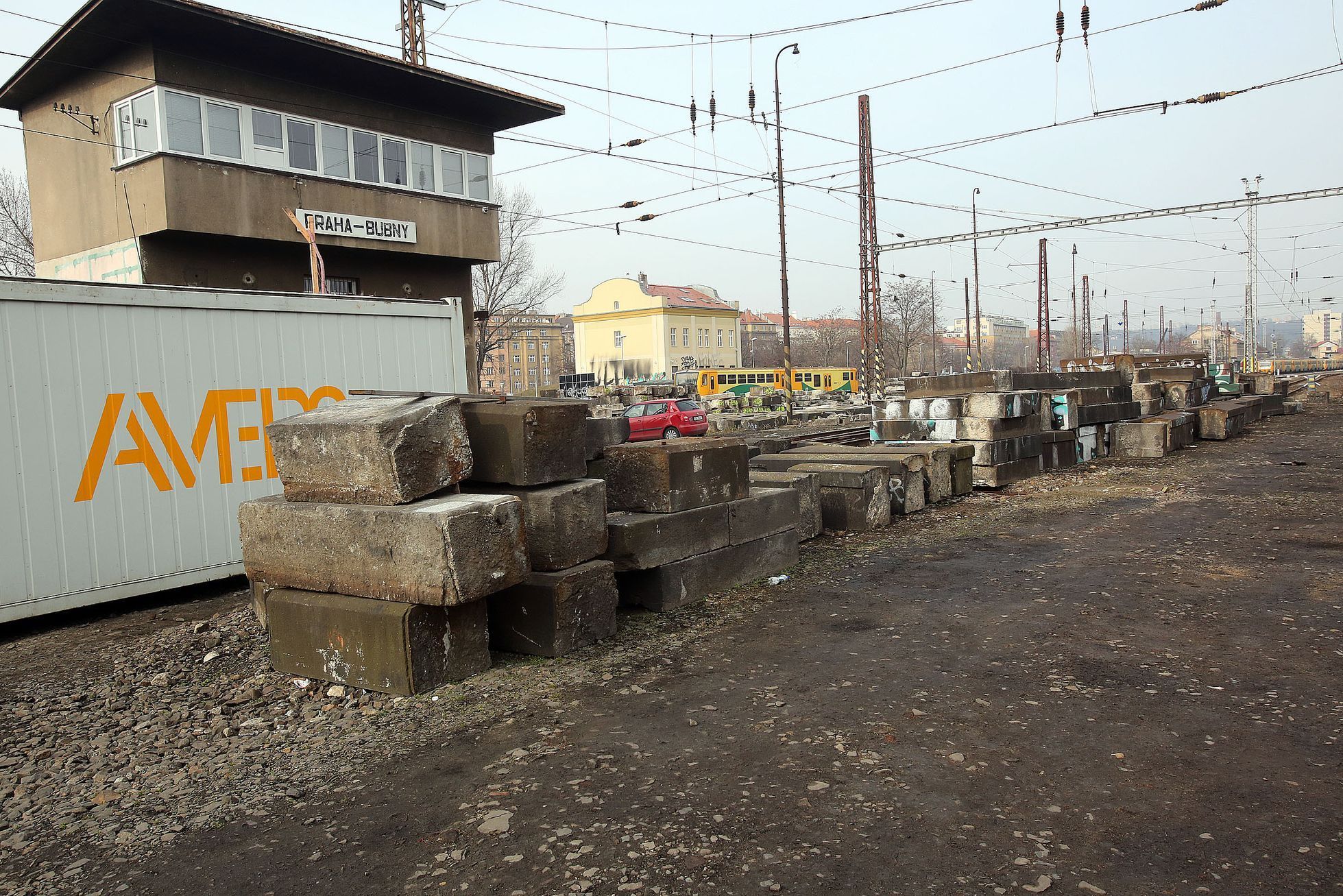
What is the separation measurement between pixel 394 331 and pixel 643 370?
68.0 m

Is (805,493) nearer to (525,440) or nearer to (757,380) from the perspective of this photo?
(525,440)

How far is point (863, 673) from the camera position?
17.0 ft

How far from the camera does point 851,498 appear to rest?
10047 mm

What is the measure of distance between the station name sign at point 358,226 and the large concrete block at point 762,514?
1341 centimetres

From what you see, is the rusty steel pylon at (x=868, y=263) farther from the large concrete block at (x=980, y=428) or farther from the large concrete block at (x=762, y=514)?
the large concrete block at (x=762, y=514)

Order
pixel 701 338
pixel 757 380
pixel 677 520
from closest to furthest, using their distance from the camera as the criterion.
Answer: pixel 677 520 → pixel 757 380 → pixel 701 338

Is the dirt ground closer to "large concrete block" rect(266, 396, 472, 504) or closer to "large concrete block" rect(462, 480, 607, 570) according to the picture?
"large concrete block" rect(462, 480, 607, 570)

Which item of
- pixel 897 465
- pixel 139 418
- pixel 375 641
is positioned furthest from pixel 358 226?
pixel 375 641

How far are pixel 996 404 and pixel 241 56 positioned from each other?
15.4 meters

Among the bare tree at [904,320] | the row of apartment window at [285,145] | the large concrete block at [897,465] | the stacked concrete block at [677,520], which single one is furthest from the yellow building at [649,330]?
the stacked concrete block at [677,520]

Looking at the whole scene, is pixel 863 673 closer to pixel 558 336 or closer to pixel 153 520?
pixel 153 520

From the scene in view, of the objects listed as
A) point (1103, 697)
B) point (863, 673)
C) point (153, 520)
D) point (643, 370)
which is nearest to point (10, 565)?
point (153, 520)

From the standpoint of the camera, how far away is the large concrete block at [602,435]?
6766mm

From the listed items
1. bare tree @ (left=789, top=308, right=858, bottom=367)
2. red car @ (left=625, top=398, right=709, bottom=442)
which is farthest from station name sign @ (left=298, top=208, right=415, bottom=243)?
bare tree @ (left=789, top=308, right=858, bottom=367)
